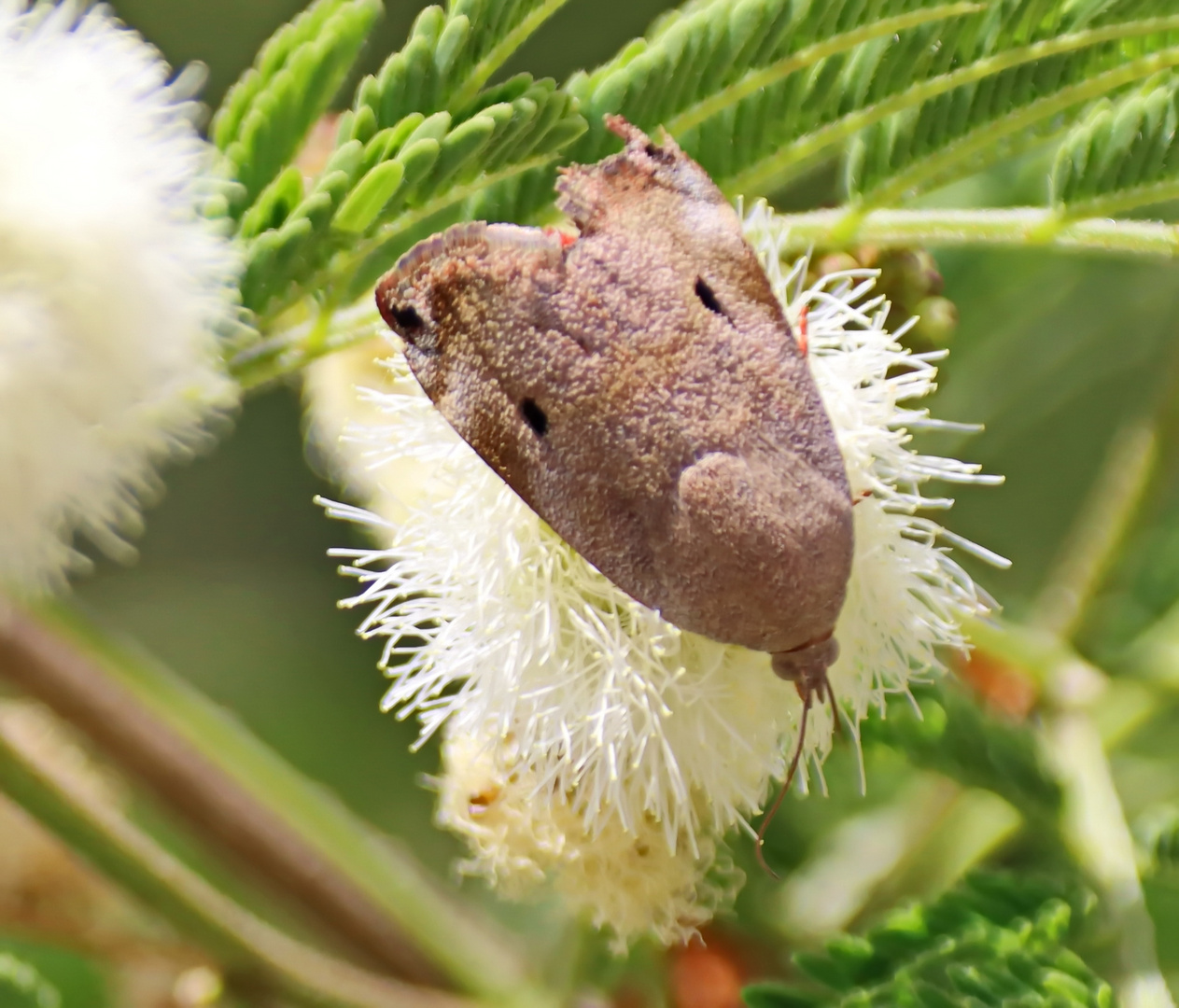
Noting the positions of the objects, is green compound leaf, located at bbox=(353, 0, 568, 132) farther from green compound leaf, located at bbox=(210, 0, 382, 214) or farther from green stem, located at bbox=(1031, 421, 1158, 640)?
green stem, located at bbox=(1031, 421, 1158, 640)

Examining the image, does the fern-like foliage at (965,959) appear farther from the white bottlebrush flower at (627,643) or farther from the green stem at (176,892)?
the green stem at (176,892)

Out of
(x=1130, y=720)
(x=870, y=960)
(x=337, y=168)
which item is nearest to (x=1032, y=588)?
(x=1130, y=720)

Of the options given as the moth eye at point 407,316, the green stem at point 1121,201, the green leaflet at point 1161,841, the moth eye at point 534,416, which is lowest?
the green leaflet at point 1161,841

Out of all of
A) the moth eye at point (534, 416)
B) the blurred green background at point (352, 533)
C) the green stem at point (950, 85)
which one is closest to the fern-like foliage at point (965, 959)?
the blurred green background at point (352, 533)

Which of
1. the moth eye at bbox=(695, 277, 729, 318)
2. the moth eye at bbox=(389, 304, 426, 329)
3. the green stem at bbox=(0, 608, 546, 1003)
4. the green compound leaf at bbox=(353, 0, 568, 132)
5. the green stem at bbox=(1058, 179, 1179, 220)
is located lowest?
the green stem at bbox=(0, 608, 546, 1003)

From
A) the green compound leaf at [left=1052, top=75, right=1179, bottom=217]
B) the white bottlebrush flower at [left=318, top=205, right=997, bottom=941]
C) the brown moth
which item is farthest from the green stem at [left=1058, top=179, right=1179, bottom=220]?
the brown moth

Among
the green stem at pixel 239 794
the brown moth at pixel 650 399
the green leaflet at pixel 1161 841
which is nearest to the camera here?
the brown moth at pixel 650 399

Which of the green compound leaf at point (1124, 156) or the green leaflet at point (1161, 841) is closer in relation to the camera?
the green compound leaf at point (1124, 156)
